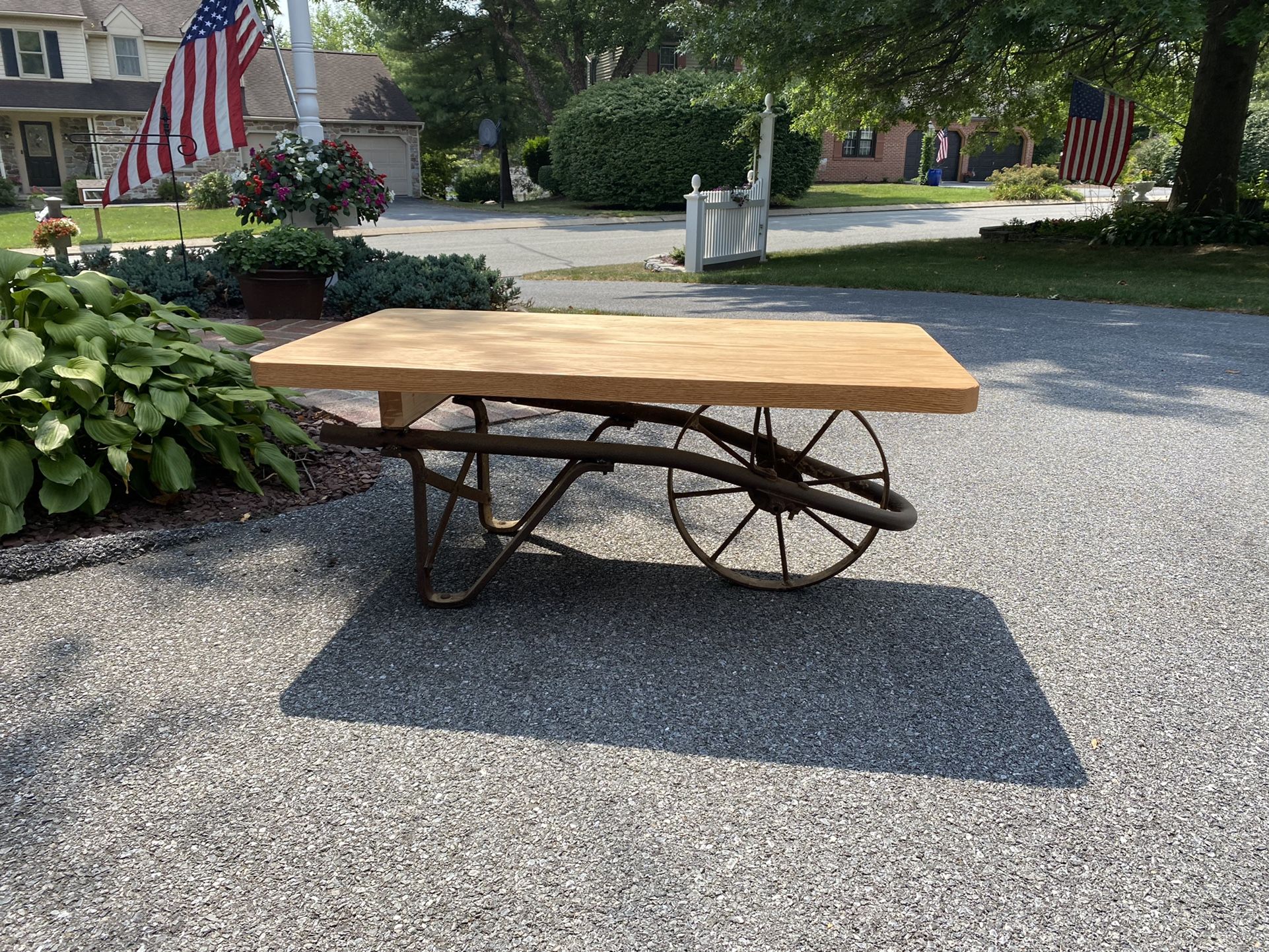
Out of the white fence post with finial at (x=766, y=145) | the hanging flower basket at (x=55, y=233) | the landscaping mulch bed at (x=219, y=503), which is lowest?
the landscaping mulch bed at (x=219, y=503)

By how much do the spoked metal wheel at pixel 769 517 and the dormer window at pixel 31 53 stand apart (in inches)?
1382

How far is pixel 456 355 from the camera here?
292 centimetres

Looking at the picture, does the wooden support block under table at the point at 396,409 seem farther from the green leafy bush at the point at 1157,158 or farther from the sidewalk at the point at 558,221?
the green leafy bush at the point at 1157,158

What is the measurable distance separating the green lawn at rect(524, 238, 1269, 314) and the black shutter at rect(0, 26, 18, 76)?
2712 cm

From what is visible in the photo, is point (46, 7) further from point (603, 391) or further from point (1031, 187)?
point (603, 391)

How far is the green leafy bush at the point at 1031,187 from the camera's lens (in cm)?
3081

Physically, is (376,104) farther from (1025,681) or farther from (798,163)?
(1025,681)

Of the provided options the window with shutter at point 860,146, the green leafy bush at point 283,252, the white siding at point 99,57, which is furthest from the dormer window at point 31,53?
the green leafy bush at point 283,252

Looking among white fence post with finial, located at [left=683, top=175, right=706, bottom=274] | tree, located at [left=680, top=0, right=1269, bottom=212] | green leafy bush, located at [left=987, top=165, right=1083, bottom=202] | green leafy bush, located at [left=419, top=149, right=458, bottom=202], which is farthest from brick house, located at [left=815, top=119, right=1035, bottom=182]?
white fence post with finial, located at [left=683, top=175, right=706, bottom=274]

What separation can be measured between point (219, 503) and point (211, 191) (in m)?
25.7

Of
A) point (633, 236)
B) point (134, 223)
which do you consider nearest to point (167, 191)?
point (134, 223)

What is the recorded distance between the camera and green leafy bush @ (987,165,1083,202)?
30.8 m

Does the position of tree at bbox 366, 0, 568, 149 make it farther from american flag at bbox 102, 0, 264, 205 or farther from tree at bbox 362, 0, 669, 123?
american flag at bbox 102, 0, 264, 205

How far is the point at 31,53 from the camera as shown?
30.6 m
